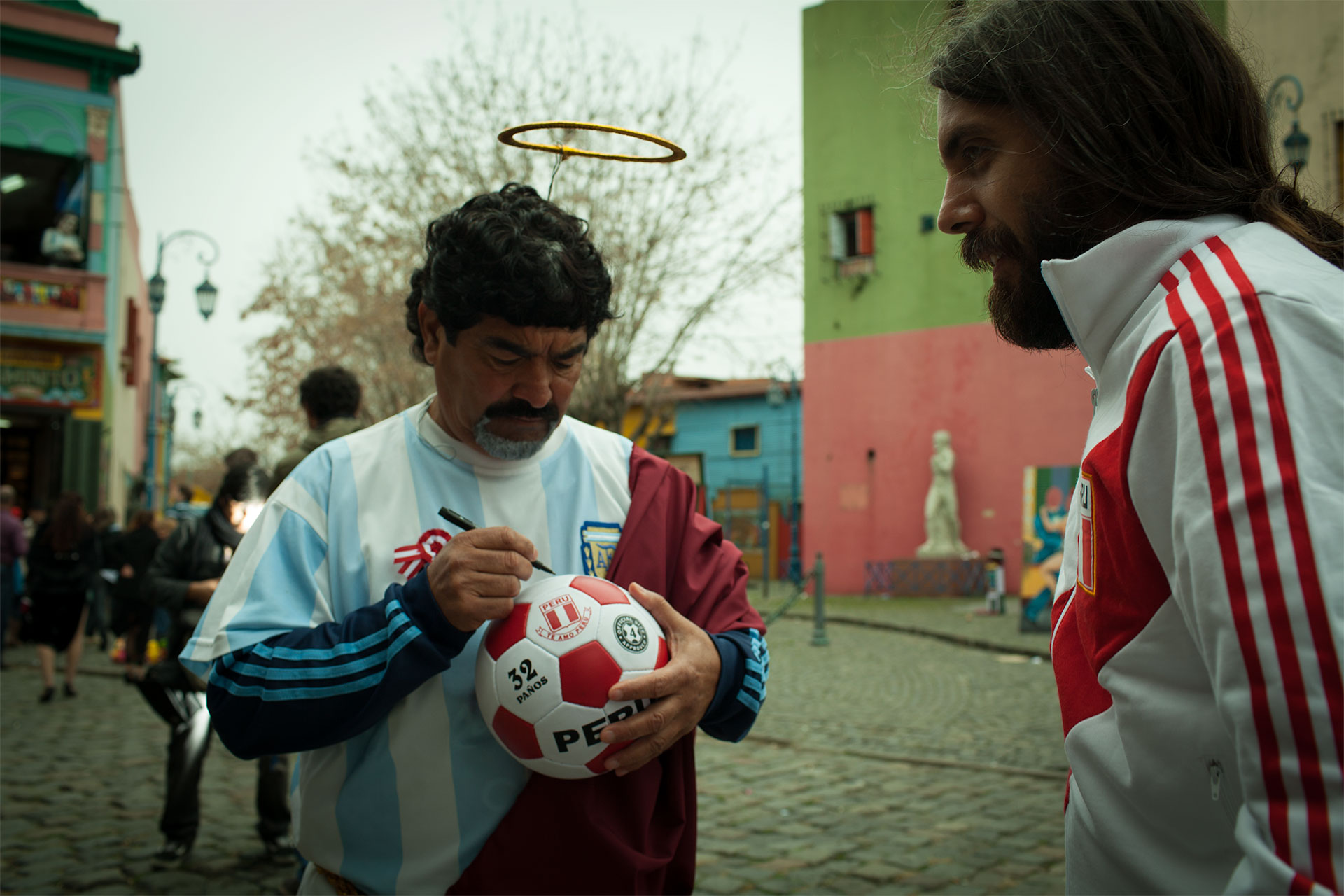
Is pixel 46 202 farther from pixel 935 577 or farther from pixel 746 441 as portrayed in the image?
pixel 746 441

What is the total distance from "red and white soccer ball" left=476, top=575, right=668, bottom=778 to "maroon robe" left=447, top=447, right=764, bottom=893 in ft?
0.45

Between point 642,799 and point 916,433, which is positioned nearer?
point 642,799

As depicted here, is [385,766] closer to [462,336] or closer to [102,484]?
[462,336]

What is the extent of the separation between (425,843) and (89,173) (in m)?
20.8

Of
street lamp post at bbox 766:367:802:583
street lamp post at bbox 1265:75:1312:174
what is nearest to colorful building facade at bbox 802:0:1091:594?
street lamp post at bbox 766:367:802:583

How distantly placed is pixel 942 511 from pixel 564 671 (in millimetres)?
21934

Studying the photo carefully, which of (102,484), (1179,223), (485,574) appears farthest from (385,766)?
(102,484)

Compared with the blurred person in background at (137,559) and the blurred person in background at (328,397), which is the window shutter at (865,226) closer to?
the blurred person in background at (137,559)

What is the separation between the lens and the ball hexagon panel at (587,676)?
1835 mm

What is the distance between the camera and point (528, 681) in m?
1.86

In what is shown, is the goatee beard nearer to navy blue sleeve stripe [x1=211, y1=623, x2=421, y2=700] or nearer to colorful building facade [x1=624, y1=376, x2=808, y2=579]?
navy blue sleeve stripe [x1=211, y1=623, x2=421, y2=700]

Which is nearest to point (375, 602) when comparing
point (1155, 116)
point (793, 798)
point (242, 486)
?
point (1155, 116)

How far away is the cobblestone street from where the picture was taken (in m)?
4.86

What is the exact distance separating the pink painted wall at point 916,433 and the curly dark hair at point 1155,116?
20297mm
